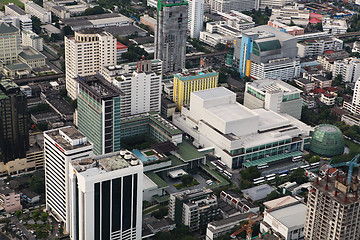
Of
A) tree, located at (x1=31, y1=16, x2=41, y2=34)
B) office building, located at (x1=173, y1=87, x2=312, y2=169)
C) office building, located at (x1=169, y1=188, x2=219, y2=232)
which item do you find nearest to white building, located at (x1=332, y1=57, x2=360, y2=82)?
office building, located at (x1=173, y1=87, x2=312, y2=169)

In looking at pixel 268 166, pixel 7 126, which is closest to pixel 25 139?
pixel 7 126

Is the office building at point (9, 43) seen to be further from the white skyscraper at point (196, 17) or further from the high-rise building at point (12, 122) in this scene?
the white skyscraper at point (196, 17)

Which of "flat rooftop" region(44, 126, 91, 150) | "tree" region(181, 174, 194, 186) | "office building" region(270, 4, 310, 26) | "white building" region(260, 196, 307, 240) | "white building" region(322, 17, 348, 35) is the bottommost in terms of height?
"tree" region(181, 174, 194, 186)

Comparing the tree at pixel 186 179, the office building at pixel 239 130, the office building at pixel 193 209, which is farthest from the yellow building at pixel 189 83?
the office building at pixel 193 209

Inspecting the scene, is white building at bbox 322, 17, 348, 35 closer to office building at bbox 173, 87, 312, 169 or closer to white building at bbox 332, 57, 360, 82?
white building at bbox 332, 57, 360, 82

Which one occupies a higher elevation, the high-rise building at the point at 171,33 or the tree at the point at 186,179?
the high-rise building at the point at 171,33

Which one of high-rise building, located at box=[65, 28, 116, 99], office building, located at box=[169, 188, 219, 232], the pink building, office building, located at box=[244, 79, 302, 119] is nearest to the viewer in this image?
office building, located at box=[169, 188, 219, 232]

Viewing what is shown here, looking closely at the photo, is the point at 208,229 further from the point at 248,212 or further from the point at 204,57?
the point at 204,57
